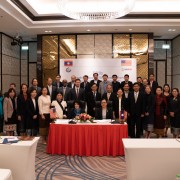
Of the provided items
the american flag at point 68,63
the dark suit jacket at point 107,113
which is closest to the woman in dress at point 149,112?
the dark suit jacket at point 107,113

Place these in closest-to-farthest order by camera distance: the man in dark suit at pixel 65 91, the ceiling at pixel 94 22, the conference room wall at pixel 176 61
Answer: the man in dark suit at pixel 65 91 → the ceiling at pixel 94 22 → the conference room wall at pixel 176 61

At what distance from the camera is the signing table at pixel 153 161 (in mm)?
3221

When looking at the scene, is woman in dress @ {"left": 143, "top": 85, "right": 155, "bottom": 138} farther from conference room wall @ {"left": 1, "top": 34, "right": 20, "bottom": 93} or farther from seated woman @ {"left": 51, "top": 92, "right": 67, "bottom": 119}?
conference room wall @ {"left": 1, "top": 34, "right": 20, "bottom": 93}

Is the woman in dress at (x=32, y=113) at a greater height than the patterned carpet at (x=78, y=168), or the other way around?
the woman in dress at (x=32, y=113)

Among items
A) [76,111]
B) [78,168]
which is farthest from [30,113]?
[78,168]

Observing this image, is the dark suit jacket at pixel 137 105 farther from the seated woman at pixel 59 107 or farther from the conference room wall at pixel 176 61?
the conference room wall at pixel 176 61

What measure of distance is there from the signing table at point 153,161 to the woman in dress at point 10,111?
3.86 metres

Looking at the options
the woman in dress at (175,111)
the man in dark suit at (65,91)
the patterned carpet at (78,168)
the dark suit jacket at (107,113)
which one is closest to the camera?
the patterned carpet at (78,168)

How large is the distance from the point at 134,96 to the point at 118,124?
1.48m

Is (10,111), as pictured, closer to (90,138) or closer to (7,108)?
(7,108)

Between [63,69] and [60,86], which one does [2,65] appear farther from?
[60,86]

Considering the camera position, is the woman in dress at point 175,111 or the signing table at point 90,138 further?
the woman in dress at point 175,111

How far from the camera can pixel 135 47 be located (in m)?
9.85

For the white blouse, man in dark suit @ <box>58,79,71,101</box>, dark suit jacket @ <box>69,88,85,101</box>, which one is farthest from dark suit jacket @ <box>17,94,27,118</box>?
dark suit jacket @ <box>69,88,85,101</box>
